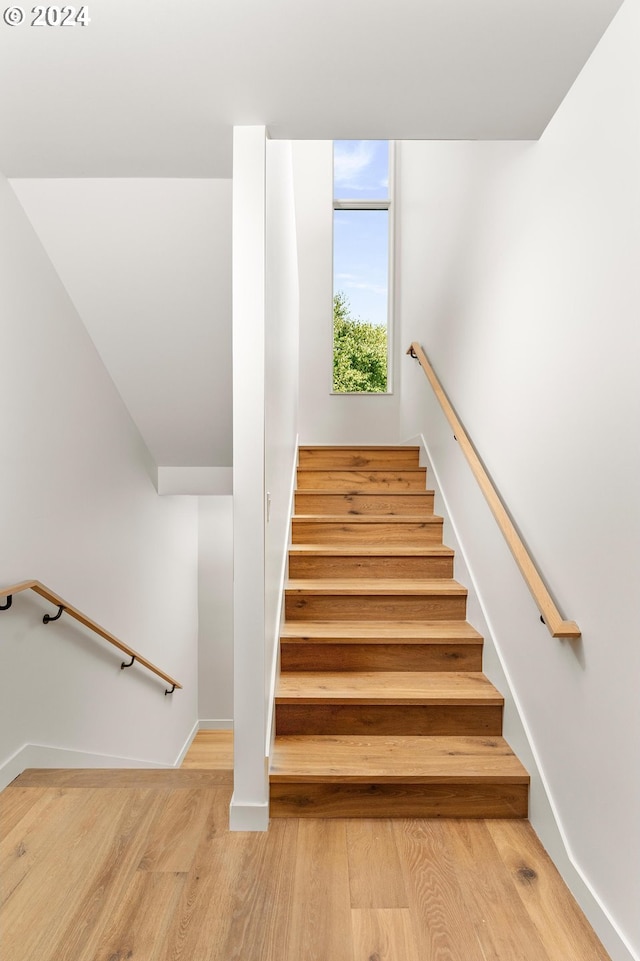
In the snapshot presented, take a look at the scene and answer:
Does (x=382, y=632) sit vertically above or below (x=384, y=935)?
above

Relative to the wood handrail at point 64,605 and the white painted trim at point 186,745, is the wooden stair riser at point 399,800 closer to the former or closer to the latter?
the wood handrail at point 64,605

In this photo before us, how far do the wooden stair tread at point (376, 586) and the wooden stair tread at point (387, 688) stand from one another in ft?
1.36

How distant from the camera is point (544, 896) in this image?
6.08 feet

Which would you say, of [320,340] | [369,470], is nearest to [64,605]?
[369,470]

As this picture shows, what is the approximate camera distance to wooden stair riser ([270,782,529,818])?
7.39 feet

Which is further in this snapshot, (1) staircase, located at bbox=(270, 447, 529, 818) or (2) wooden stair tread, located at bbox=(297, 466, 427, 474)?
(2) wooden stair tread, located at bbox=(297, 466, 427, 474)

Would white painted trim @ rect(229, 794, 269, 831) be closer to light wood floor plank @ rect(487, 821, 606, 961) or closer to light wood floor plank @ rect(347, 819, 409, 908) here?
light wood floor plank @ rect(347, 819, 409, 908)

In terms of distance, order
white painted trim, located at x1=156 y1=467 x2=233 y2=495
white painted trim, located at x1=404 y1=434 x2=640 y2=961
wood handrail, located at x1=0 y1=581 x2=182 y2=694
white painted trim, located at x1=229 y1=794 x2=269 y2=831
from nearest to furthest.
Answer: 1. white painted trim, located at x1=404 y1=434 x2=640 y2=961
2. white painted trim, located at x1=229 y1=794 x2=269 y2=831
3. wood handrail, located at x1=0 y1=581 x2=182 y2=694
4. white painted trim, located at x1=156 y1=467 x2=233 y2=495

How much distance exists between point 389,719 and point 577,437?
1.35 m

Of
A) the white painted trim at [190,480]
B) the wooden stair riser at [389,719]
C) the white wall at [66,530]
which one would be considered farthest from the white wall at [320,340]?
the wooden stair riser at [389,719]

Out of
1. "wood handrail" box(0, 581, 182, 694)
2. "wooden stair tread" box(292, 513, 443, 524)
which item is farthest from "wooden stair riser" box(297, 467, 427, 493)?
"wood handrail" box(0, 581, 182, 694)

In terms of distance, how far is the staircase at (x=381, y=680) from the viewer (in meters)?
2.26

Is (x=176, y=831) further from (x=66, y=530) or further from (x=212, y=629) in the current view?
(x=212, y=629)

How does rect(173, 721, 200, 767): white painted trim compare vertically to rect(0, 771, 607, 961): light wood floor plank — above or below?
below
